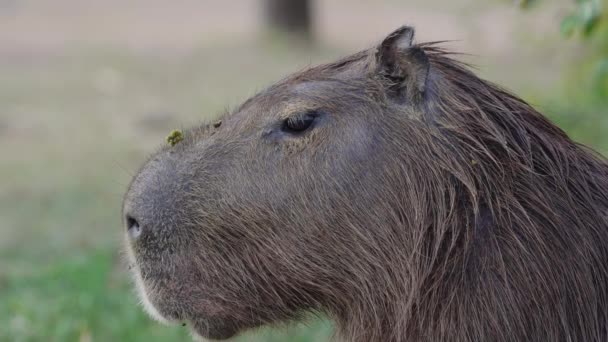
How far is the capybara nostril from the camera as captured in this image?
9.91ft

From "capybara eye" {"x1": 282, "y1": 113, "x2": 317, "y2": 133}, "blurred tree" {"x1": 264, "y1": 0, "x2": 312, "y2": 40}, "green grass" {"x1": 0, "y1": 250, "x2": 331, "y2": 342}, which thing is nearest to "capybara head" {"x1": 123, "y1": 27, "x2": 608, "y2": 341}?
"capybara eye" {"x1": 282, "y1": 113, "x2": 317, "y2": 133}

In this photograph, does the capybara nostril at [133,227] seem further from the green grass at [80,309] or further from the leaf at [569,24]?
the leaf at [569,24]

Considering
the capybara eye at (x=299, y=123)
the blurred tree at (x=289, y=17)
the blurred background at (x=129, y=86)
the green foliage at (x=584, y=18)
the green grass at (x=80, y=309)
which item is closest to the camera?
the capybara eye at (x=299, y=123)

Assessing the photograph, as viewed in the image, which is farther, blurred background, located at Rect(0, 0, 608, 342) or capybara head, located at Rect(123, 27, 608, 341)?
blurred background, located at Rect(0, 0, 608, 342)

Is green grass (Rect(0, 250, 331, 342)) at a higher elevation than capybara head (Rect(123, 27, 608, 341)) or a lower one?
lower

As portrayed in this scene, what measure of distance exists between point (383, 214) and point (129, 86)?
30.2 feet

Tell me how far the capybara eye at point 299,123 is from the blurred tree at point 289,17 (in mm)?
11591

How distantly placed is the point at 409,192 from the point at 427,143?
15cm

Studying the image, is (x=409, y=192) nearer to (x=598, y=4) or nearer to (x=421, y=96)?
(x=421, y=96)

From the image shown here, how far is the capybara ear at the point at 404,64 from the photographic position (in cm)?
289

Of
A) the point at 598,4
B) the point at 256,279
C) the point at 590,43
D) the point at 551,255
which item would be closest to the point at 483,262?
the point at 551,255

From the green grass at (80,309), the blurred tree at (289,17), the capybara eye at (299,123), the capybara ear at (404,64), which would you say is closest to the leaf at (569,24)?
the capybara ear at (404,64)

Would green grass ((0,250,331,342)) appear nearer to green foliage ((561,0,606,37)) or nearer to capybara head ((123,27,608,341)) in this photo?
capybara head ((123,27,608,341))

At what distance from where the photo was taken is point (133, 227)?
120 inches
